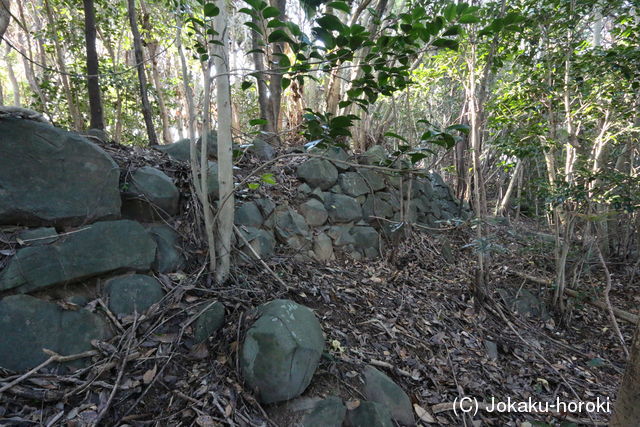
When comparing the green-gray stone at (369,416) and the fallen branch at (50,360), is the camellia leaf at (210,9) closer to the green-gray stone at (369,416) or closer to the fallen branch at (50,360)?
the fallen branch at (50,360)

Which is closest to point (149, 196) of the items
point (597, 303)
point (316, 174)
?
point (316, 174)

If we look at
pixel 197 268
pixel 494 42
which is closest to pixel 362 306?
pixel 197 268

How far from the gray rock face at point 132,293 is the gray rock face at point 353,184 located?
9.78ft

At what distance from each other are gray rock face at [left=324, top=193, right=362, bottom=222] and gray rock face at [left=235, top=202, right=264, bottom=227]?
113 cm

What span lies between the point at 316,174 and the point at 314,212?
591 millimetres

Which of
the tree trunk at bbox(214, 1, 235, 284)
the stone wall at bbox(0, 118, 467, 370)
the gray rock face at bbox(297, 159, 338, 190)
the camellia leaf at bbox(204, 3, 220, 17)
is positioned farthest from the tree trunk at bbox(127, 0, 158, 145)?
the camellia leaf at bbox(204, 3, 220, 17)

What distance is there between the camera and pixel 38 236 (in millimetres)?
2068

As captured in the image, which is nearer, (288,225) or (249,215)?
(249,215)

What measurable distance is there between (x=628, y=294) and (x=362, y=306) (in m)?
4.92

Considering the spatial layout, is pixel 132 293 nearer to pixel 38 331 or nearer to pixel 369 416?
pixel 38 331

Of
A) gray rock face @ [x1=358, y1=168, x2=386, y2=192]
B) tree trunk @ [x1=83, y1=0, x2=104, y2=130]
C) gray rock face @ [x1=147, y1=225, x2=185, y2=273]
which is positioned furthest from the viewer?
gray rock face @ [x1=358, y1=168, x2=386, y2=192]

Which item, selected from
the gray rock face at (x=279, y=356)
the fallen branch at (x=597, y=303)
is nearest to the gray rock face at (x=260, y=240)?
the gray rock face at (x=279, y=356)

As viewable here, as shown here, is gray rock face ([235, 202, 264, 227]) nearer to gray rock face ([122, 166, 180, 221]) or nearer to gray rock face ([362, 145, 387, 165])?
gray rock face ([122, 166, 180, 221])

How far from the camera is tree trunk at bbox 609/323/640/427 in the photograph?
1.15 meters
